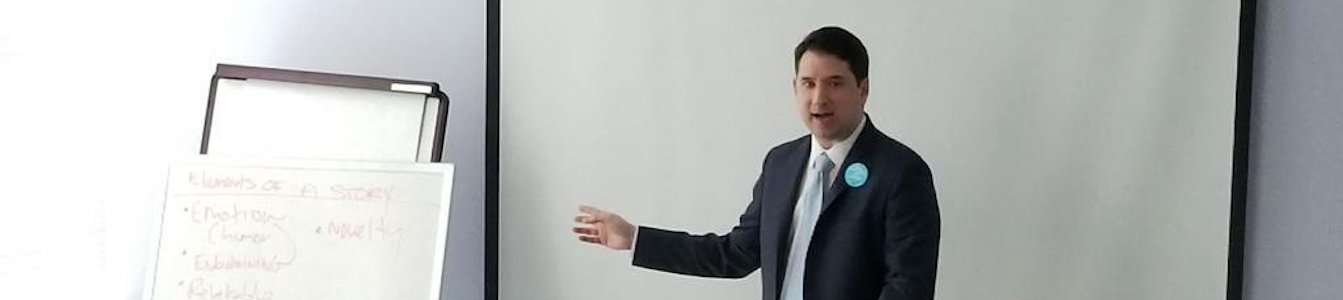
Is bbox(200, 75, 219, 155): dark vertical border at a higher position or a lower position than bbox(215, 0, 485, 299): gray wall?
lower

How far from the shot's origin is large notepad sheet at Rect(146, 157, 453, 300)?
1.13 m

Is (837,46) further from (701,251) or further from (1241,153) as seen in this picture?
(1241,153)

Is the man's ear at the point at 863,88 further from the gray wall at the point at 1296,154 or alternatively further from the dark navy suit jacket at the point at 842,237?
the gray wall at the point at 1296,154

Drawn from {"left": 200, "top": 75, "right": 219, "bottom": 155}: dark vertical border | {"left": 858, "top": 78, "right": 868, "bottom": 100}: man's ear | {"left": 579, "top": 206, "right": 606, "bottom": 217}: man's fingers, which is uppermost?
{"left": 858, "top": 78, "right": 868, "bottom": 100}: man's ear

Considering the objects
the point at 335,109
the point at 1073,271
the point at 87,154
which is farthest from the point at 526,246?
the point at 1073,271

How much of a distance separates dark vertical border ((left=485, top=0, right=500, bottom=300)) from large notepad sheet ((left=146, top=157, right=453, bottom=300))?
116mm

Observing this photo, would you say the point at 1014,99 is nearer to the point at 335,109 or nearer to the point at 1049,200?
the point at 1049,200

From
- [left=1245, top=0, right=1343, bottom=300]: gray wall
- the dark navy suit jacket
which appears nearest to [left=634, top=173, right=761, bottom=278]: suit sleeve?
the dark navy suit jacket

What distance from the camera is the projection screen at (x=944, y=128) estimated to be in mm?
1235

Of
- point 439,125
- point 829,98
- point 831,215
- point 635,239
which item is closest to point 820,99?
point 829,98

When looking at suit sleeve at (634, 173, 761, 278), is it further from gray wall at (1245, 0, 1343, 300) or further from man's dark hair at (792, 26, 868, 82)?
gray wall at (1245, 0, 1343, 300)

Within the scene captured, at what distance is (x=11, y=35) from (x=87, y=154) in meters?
0.13

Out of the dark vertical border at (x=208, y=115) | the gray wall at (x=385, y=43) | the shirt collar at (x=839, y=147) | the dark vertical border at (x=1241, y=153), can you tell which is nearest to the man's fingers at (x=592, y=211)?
the gray wall at (x=385, y=43)

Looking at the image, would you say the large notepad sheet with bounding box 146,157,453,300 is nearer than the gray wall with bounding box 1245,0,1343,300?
Yes
